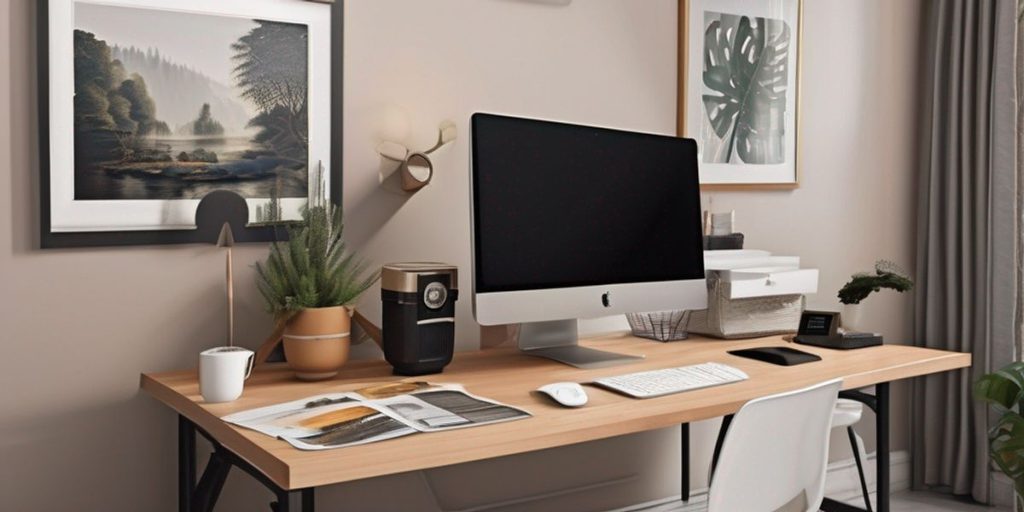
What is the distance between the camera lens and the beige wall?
1827mm

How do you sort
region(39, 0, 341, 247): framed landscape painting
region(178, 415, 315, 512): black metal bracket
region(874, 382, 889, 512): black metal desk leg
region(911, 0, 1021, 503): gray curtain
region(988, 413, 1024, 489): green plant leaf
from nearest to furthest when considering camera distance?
1. region(178, 415, 315, 512): black metal bracket
2. region(39, 0, 341, 247): framed landscape painting
3. region(874, 382, 889, 512): black metal desk leg
4. region(988, 413, 1024, 489): green plant leaf
5. region(911, 0, 1021, 503): gray curtain

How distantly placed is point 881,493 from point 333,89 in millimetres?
1734

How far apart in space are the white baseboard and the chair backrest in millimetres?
1033

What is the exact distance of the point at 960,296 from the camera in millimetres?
3270

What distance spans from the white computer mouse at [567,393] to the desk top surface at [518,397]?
0.7 inches

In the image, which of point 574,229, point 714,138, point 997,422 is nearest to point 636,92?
point 714,138

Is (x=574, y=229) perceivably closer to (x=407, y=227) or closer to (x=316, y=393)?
(x=407, y=227)

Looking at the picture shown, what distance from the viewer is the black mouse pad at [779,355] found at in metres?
2.21

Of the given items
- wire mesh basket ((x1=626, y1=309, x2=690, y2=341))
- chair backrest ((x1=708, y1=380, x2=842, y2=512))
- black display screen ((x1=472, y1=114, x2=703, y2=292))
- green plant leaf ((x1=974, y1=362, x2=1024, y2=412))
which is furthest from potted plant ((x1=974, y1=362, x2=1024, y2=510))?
chair backrest ((x1=708, y1=380, x2=842, y2=512))

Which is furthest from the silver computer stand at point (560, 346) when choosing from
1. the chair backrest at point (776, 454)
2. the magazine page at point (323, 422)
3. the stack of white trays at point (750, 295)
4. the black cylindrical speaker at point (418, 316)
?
the magazine page at point (323, 422)

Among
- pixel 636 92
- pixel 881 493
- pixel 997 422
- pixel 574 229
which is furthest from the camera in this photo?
pixel 997 422

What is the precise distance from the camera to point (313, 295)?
186cm

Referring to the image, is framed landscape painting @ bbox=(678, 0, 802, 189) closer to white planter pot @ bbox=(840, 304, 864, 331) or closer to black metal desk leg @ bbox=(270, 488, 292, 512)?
white planter pot @ bbox=(840, 304, 864, 331)

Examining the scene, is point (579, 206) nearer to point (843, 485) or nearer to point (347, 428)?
point (347, 428)
